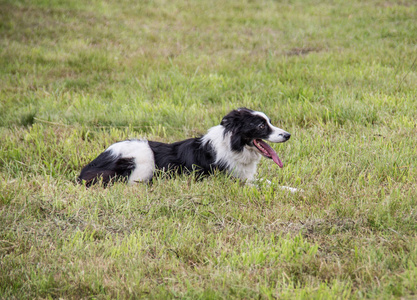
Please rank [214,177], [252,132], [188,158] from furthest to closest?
1. [188,158]
2. [252,132]
3. [214,177]

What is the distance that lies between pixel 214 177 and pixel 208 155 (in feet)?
1.18

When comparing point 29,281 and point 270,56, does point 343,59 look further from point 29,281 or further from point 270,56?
point 29,281

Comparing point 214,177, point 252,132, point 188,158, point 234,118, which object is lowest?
point 214,177

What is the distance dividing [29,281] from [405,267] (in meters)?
2.51

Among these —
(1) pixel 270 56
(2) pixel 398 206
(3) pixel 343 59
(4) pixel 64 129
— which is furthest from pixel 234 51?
(2) pixel 398 206

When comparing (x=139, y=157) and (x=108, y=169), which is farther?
(x=139, y=157)

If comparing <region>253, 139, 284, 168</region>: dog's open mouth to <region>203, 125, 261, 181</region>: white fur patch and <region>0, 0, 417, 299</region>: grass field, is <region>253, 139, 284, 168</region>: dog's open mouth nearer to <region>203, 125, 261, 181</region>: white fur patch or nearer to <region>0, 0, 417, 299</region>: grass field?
<region>203, 125, 261, 181</region>: white fur patch

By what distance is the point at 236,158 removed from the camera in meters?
4.57

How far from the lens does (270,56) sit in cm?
897

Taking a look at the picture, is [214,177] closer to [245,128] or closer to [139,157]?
[245,128]

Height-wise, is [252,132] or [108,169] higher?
[252,132]

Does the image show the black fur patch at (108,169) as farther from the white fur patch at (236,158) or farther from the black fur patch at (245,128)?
the black fur patch at (245,128)

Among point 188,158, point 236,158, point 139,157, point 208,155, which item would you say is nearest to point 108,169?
point 139,157

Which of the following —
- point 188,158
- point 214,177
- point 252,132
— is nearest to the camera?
point 214,177
